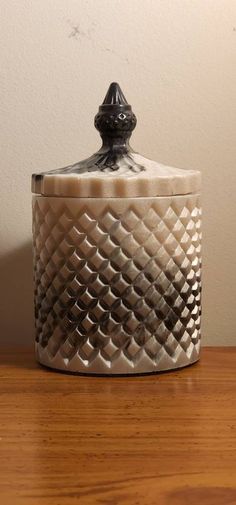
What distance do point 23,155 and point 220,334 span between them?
0.31 meters

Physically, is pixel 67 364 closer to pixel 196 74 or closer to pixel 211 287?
pixel 211 287

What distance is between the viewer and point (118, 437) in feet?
1.93

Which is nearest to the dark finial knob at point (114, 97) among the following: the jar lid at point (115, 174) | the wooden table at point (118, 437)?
the jar lid at point (115, 174)

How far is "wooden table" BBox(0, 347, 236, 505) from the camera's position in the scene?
49 cm

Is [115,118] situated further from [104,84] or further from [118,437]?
[118,437]

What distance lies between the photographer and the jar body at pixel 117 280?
729 millimetres

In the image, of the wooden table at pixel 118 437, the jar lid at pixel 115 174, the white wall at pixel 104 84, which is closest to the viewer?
the wooden table at pixel 118 437

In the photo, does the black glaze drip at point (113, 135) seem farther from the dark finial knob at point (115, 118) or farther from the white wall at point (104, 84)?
the white wall at point (104, 84)

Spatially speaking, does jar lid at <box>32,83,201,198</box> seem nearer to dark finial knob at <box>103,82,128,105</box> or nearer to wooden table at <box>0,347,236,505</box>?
dark finial knob at <box>103,82,128,105</box>

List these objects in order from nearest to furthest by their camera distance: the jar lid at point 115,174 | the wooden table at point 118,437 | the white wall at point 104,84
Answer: the wooden table at point 118,437 < the jar lid at point 115,174 < the white wall at point 104,84

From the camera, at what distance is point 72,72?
908 mm

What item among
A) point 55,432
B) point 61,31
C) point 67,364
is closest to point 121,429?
point 55,432

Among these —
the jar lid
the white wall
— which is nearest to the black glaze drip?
the jar lid

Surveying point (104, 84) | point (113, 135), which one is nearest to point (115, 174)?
point (113, 135)
